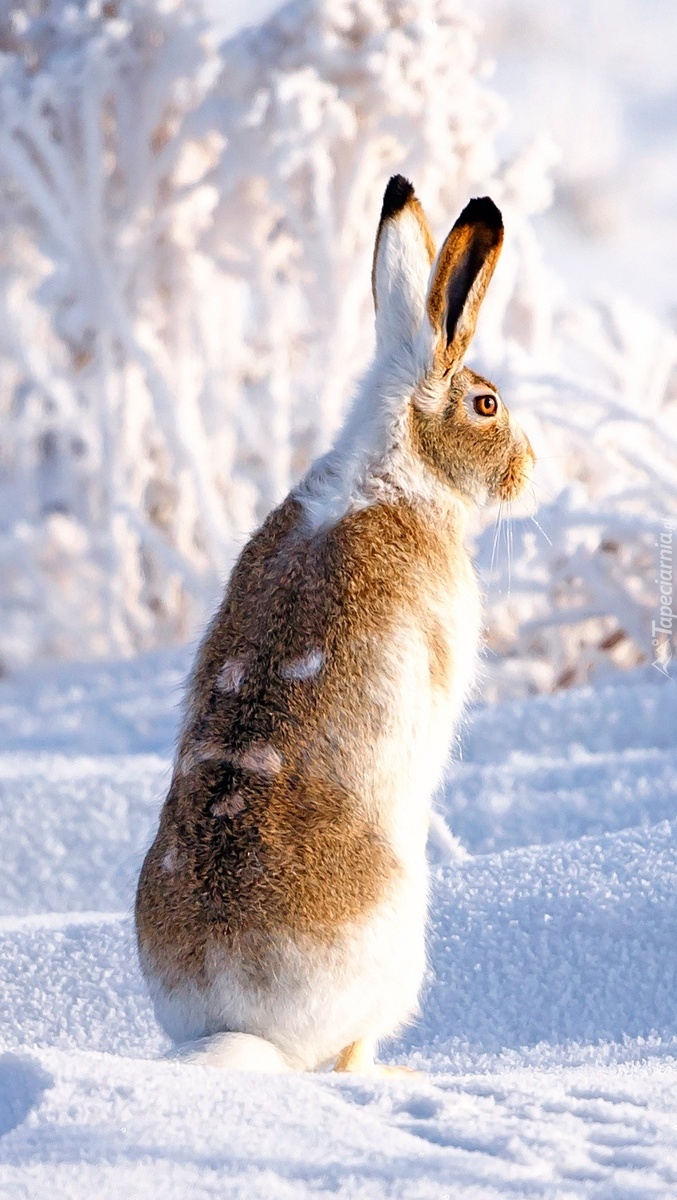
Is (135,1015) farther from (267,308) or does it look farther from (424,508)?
(267,308)

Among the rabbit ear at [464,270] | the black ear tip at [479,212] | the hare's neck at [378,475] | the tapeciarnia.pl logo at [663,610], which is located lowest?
the hare's neck at [378,475]

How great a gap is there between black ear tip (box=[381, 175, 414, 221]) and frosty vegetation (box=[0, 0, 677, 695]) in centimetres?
115

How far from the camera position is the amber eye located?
0.87 metres


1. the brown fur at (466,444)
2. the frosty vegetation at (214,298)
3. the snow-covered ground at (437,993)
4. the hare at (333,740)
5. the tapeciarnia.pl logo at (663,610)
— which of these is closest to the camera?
the snow-covered ground at (437,993)

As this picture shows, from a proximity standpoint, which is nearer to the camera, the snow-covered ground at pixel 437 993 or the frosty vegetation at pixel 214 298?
the snow-covered ground at pixel 437 993

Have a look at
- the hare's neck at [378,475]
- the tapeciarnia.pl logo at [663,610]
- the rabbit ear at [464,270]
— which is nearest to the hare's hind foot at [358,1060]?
the hare's neck at [378,475]

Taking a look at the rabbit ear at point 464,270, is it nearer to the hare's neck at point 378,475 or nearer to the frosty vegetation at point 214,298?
the hare's neck at point 378,475

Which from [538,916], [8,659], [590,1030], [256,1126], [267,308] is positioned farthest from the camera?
[8,659]

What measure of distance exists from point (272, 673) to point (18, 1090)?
0.76ft

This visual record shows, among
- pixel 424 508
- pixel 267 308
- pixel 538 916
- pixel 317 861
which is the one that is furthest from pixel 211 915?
pixel 267 308

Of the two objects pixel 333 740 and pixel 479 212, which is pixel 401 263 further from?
pixel 333 740

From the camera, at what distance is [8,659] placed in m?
2.41

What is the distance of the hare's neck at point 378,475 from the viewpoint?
2.69 feet

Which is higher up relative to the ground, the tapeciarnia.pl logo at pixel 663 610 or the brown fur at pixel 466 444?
the tapeciarnia.pl logo at pixel 663 610
